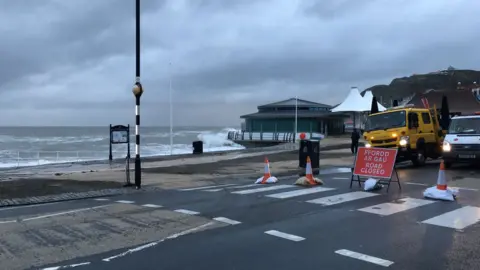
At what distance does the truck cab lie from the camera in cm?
1606

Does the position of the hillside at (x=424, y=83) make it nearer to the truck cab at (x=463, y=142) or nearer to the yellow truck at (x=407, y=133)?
the yellow truck at (x=407, y=133)

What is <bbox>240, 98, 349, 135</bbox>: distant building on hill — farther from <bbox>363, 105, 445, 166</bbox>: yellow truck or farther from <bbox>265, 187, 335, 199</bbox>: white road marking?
<bbox>265, 187, 335, 199</bbox>: white road marking

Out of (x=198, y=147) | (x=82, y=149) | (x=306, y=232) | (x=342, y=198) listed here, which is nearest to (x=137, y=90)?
(x=342, y=198)

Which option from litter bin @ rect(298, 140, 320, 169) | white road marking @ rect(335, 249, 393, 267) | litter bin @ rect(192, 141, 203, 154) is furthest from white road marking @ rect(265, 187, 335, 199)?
litter bin @ rect(192, 141, 203, 154)

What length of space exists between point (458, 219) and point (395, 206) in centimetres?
148

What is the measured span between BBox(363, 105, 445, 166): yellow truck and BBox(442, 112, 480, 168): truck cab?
1.22m

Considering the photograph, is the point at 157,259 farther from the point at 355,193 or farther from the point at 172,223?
the point at 355,193

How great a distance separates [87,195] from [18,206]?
1799 mm

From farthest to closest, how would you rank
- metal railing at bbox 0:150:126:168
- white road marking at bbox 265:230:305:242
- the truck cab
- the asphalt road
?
metal railing at bbox 0:150:126:168, the truck cab, white road marking at bbox 265:230:305:242, the asphalt road

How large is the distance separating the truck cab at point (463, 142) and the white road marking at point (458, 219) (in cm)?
814

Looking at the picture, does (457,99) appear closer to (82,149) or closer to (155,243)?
(155,243)

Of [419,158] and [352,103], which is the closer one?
[419,158]

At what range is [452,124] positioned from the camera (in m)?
17.6

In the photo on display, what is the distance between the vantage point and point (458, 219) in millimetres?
7891
